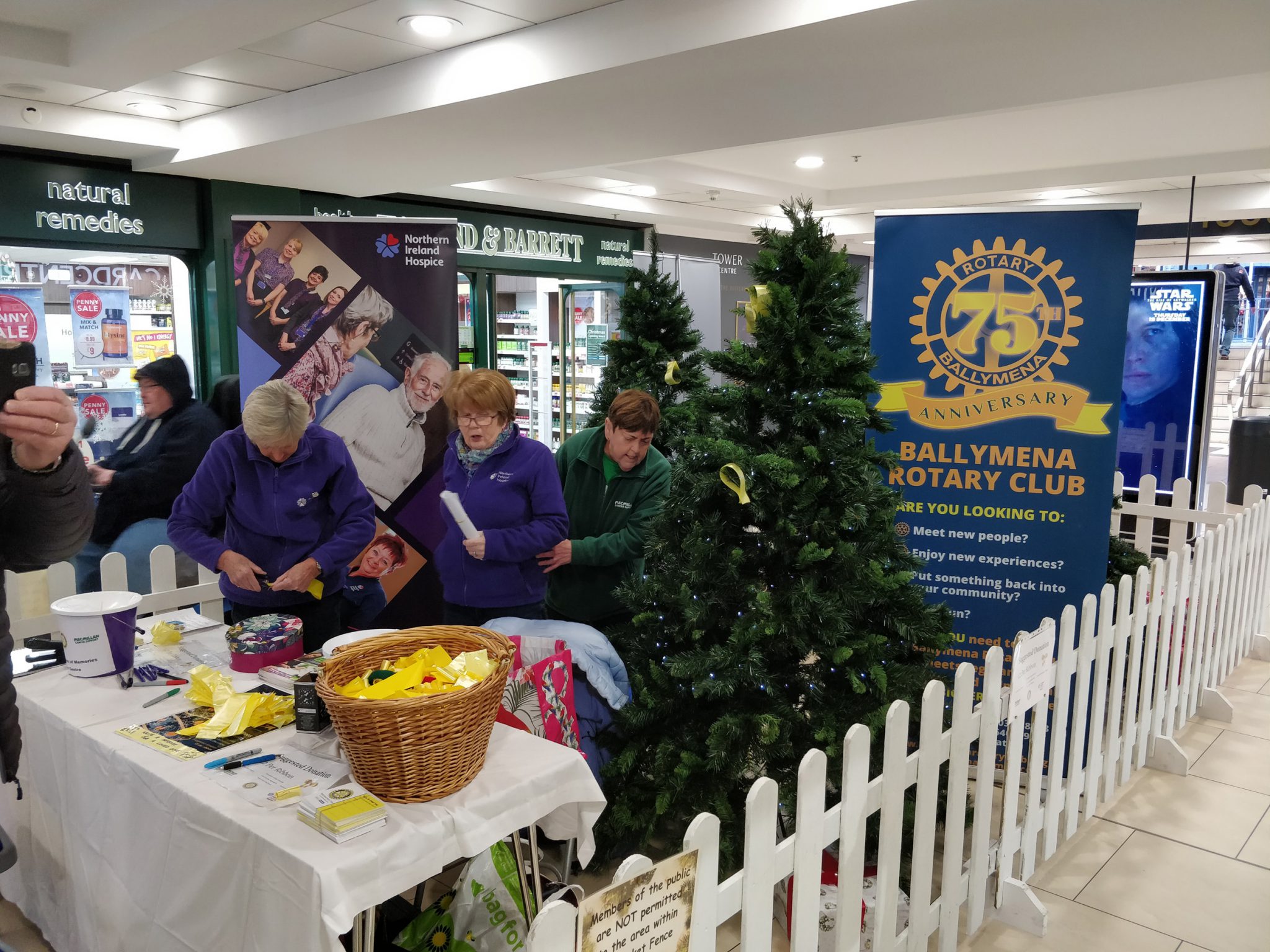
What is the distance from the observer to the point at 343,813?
→ 168cm

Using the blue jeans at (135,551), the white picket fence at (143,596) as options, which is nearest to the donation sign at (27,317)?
the blue jeans at (135,551)

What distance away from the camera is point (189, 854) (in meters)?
1.83

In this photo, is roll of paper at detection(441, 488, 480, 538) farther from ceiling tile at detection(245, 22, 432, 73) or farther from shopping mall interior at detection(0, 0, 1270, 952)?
ceiling tile at detection(245, 22, 432, 73)

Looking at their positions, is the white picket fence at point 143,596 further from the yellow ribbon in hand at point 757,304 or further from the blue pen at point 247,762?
the yellow ribbon in hand at point 757,304

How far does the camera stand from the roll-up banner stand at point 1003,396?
3.34 meters

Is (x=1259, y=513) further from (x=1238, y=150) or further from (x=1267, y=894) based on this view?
(x=1238, y=150)

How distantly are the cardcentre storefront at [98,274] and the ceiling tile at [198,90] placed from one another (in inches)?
49.9

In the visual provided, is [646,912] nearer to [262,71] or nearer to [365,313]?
[365,313]

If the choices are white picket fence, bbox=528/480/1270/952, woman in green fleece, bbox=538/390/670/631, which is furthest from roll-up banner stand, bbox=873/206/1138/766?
woman in green fleece, bbox=538/390/670/631

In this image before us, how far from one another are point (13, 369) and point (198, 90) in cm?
362

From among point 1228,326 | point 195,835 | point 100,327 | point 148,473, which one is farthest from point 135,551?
point 1228,326

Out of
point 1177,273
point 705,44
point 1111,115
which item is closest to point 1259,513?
point 1177,273

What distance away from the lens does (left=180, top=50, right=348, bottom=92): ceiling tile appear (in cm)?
399

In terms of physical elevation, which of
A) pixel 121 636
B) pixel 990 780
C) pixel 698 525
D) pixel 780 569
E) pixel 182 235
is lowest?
pixel 990 780
